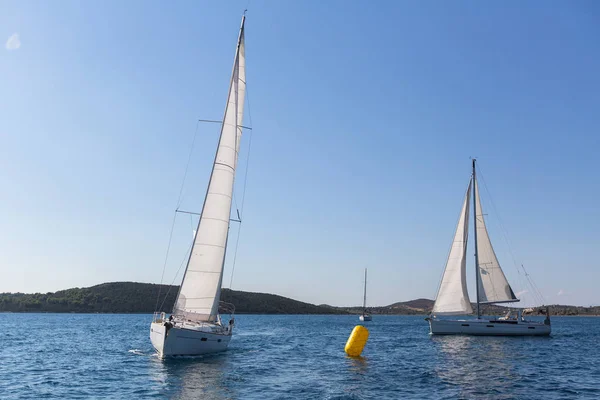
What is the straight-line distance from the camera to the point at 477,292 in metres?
56.8

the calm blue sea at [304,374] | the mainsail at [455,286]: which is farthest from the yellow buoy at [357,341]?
the mainsail at [455,286]

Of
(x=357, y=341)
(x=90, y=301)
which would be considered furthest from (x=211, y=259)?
(x=90, y=301)

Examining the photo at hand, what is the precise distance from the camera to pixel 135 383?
83.0 feet

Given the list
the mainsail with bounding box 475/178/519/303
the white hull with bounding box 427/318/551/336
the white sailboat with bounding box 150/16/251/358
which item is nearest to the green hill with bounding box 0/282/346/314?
the white hull with bounding box 427/318/551/336

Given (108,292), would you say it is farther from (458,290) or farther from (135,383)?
(135,383)

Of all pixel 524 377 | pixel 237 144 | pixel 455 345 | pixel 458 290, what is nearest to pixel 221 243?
A: pixel 237 144

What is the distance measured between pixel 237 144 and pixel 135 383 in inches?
666

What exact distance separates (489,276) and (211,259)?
34.9m

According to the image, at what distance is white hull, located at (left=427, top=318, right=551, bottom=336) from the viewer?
2137 inches

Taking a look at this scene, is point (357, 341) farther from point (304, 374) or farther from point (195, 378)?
point (195, 378)

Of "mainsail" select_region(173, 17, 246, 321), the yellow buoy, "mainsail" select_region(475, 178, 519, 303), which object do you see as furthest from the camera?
"mainsail" select_region(475, 178, 519, 303)

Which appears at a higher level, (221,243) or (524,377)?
(221,243)

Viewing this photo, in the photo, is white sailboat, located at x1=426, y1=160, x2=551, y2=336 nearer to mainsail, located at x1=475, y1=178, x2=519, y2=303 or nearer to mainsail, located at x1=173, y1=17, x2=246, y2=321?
mainsail, located at x1=475, y1=178, x2=519, y2=303

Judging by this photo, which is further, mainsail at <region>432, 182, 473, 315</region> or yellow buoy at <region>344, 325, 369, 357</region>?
mainsail at <region>432, 182, 473, 315</region>
